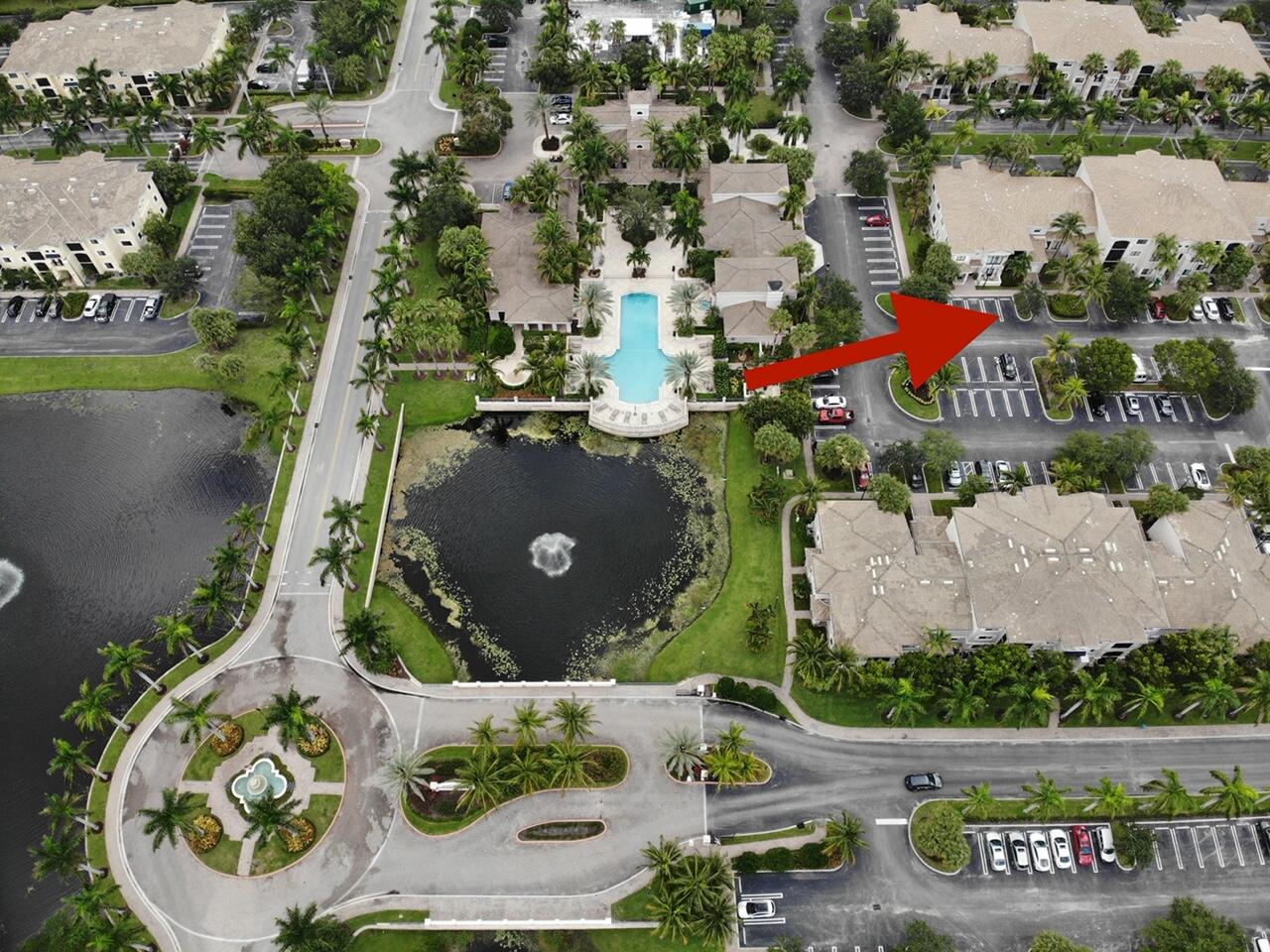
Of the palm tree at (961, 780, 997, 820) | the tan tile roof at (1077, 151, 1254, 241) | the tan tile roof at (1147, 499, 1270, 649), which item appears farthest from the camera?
the tan tile roof at (1077, 151, 1254, 241)

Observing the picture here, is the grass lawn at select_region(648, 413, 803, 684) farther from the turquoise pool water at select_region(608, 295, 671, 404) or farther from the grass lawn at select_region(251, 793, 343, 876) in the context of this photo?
the grass lawn at select_region(251, 793, 343, 876)

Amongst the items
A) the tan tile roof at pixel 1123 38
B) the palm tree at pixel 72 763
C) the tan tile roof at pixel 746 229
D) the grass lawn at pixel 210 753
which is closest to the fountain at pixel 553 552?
the grass lawn at pixel 210 753

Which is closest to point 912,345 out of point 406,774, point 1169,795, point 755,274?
point 755,274

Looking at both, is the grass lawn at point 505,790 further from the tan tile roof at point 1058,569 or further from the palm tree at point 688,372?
the palm tree at point 688,372

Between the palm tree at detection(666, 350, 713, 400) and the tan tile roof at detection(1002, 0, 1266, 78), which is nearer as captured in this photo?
the palm tree at detection(666, 350, 713, 400)

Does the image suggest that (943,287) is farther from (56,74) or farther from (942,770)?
(56,74)

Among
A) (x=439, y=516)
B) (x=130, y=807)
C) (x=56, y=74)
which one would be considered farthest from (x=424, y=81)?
(x=130, y=807)

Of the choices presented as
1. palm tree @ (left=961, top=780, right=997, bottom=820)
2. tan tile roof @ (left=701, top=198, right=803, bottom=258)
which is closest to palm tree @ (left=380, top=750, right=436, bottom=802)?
palm tree @ (left=961, top=780, right=997, bottom=820)
